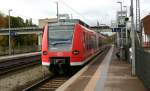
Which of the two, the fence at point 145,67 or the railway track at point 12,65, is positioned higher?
the fence at point 145,67

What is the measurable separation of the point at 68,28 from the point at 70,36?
24.0 inches

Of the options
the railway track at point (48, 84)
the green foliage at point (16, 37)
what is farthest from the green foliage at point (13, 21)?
the railway track at point (48, 84)

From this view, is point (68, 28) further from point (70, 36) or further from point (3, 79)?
point (3, 79)

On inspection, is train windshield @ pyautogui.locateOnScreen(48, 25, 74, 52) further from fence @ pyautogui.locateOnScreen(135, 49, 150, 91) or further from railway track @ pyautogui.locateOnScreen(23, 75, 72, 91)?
fence @ pyautogui.locateOnScreen(135, 49, 150, 91)

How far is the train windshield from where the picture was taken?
1964 centimetres

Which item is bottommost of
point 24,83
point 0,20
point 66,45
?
point 24,83

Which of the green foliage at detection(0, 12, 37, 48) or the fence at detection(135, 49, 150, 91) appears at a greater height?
the green foliage at detection(0, 12, 37, 48)

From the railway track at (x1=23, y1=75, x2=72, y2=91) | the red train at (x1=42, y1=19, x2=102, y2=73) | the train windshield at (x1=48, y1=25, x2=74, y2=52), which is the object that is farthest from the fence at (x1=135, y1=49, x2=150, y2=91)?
the train windshield at (x1=48, y1=25, x2=74, y2=52)

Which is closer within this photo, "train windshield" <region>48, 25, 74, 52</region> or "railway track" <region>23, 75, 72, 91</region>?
"railway track" <region>23, 75, 72, 91</region>

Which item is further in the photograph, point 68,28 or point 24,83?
point 68,28

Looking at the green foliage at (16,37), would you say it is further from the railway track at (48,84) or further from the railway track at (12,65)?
the railway track at (48,84)

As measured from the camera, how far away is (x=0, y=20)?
354 ft

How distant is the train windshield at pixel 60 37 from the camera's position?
64.4 ft

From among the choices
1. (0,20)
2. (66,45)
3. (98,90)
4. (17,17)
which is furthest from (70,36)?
(17,17)
